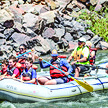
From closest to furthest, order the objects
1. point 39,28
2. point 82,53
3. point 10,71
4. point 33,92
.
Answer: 1. point 33,92
2. point 10,71
3. point 82,53
4. point 39,28

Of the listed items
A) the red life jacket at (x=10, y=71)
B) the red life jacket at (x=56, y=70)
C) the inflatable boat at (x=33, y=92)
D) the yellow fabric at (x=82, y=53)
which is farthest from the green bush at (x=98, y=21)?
the red life jacket at (x=10, y=71)

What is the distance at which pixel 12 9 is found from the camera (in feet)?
53.0

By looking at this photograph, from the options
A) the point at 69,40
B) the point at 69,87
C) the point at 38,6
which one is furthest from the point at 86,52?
the point at 38,6

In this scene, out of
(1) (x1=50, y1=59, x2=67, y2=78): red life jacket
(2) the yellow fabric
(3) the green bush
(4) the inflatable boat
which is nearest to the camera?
(4) the inflatable boat

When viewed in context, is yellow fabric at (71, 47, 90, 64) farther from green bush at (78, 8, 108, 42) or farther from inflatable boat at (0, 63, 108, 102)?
green bush at (78, 8, 108, 42)

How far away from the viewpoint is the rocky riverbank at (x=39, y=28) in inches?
554

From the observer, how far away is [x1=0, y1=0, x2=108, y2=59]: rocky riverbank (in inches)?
554

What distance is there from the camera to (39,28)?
15.2m

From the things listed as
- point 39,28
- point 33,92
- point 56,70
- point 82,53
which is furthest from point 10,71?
point 39,28

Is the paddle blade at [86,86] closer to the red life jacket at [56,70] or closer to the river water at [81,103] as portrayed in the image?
the river water at [81,103]

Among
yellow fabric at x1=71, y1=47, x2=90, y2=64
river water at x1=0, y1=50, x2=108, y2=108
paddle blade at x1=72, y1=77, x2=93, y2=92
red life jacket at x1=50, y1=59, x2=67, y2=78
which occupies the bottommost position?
river water at x1=0, y1=50, x2=108, y2=108

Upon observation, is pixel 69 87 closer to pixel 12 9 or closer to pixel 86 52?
pixel 86 52

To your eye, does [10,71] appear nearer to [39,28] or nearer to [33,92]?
[33,92]

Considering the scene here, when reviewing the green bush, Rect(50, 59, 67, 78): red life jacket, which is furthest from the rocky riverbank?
Rect(50, 59, 67, 78): red life jacket
